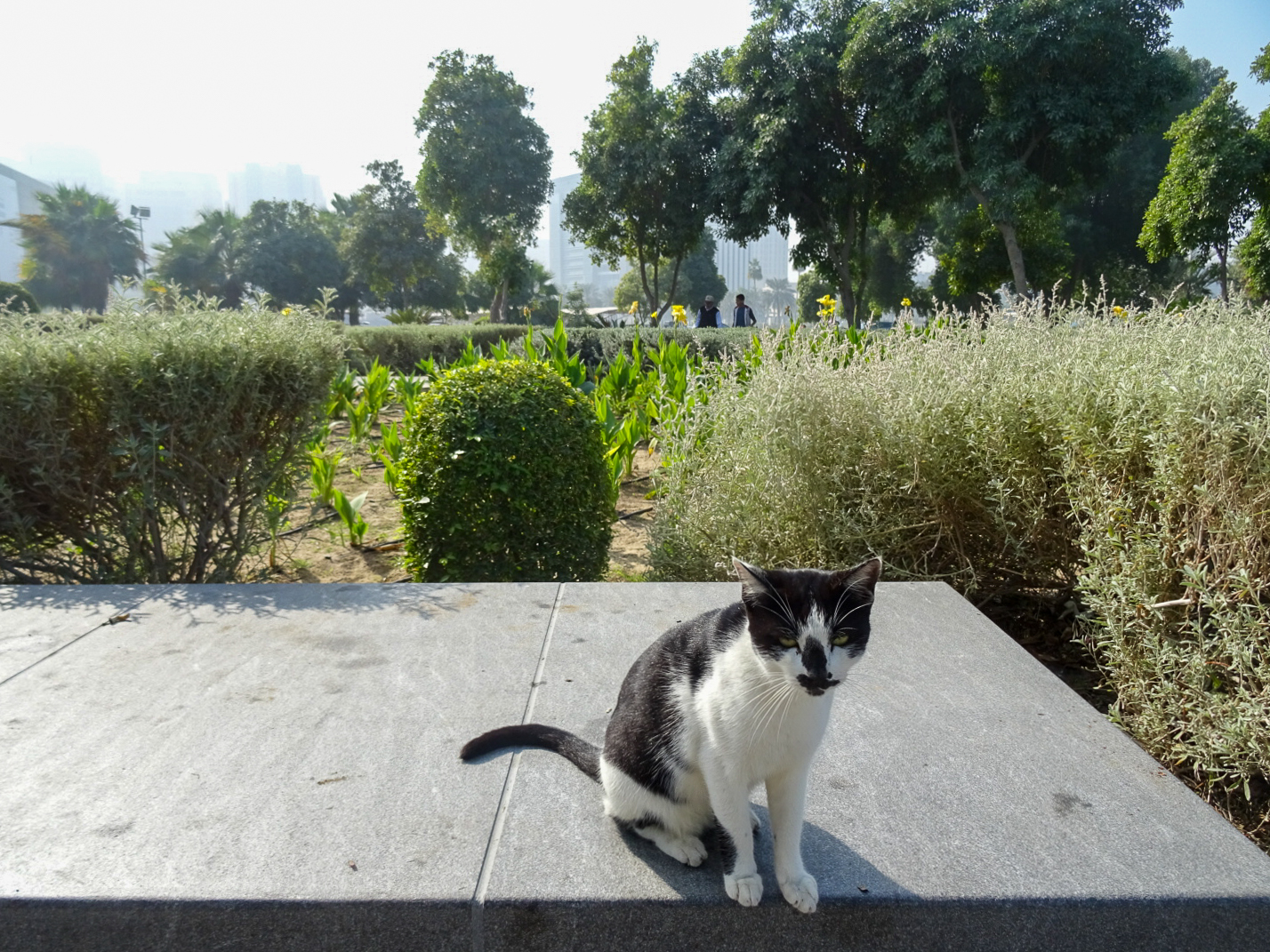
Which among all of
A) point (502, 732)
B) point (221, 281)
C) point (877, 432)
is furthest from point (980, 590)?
point (221, 281)

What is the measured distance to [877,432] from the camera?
3.59 meters

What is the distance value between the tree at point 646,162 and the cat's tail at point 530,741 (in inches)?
925

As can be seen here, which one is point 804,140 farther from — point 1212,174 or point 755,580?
point 755,580

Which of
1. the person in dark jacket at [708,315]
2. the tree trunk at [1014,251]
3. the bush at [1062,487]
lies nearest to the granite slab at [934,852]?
the bush at [1062,487]

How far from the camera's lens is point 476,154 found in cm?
3145

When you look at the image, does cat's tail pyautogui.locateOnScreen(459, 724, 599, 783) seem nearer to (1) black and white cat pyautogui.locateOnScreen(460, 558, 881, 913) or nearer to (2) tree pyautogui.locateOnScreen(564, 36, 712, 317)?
(1) black and white cat pyautogui.locateOnScreen(460, 558, 881, 913)

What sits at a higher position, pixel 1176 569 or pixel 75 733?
pixel 1176 569

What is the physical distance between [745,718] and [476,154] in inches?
1321

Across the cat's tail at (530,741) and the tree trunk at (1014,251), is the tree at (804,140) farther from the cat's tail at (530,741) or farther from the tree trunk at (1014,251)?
the cat's tail at (530,741)

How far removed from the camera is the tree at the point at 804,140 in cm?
2120

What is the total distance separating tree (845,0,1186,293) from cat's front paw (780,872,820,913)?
20444mm

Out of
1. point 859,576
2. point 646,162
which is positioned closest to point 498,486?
point 859,576

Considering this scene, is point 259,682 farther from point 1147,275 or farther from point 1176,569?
point 1147,275

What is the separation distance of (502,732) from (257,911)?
65cm
